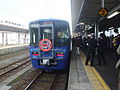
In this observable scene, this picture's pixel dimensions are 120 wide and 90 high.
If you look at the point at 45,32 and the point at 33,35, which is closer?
the point at 45,32

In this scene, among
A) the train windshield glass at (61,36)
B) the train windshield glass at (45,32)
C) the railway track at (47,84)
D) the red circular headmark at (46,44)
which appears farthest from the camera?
the train windshield glass at (45,32)

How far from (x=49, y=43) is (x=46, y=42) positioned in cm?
14

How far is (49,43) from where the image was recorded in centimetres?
689

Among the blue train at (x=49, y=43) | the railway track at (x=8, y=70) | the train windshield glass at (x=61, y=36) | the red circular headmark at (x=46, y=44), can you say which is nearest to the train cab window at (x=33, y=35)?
the blue train at (x=49, y=43)

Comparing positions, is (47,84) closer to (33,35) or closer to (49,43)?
(49,43)

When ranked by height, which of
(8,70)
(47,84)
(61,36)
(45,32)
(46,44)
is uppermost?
(45,32)

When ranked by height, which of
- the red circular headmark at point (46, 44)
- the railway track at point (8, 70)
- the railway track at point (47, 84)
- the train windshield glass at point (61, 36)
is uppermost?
the train windshield glass at point (61, 36)

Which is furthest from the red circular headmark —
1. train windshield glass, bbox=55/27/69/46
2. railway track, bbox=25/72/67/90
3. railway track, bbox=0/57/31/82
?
railway track, bbox=0/57/31/82

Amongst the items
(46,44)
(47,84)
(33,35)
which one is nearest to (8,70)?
(33,35)

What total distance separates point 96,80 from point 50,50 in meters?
2.68

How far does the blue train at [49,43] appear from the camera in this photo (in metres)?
6.92

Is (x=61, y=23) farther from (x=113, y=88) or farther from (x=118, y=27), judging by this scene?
(x=118, y=27)

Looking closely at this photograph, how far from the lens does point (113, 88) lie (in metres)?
4.30

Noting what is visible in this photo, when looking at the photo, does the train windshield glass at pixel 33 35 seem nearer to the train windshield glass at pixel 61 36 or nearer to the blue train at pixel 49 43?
the blue train at pixel 49 43
